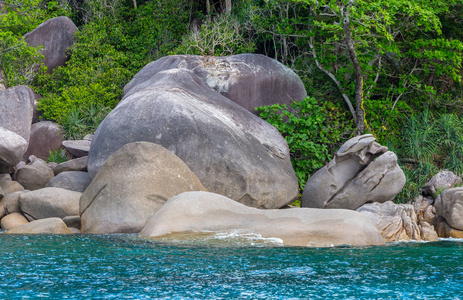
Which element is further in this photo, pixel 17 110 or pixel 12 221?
pixel 17 110

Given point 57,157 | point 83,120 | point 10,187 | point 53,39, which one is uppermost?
point 53,39

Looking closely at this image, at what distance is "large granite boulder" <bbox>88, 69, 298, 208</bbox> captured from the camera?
34.0ft

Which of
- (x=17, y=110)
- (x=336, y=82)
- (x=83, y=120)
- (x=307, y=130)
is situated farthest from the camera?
(x=83, y=120)

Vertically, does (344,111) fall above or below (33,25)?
below

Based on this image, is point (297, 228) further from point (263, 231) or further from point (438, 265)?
point (438, 265)

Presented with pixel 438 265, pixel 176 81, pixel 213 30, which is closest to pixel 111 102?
pixel 213 30

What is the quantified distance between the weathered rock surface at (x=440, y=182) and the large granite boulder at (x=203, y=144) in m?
3.67

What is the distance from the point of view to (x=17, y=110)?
13617 mm

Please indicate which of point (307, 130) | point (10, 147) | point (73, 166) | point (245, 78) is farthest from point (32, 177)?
point (307, 130)

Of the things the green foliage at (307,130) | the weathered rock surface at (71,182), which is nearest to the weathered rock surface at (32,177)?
the weathered rock surface at (71,182)

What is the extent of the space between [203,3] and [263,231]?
1594 centimetres

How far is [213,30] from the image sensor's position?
16.4 metres

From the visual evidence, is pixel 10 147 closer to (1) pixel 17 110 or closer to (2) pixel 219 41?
(1) pixel 17 110

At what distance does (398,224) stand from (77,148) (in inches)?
326
